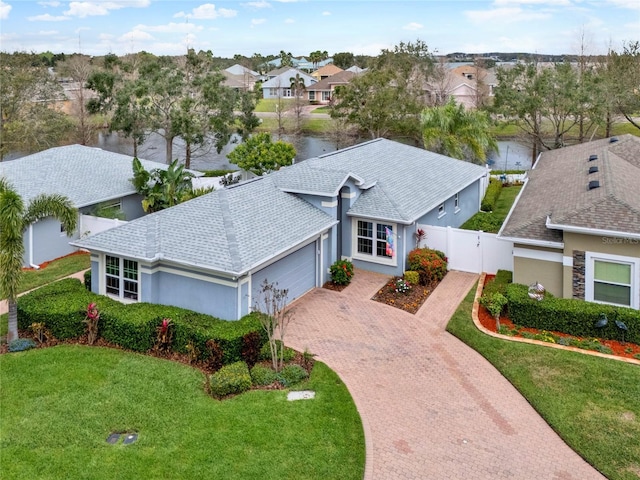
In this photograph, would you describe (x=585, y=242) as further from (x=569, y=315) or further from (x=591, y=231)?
(x=569, y=315)

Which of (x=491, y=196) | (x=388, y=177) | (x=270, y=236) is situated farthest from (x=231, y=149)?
(x=270, y=236)

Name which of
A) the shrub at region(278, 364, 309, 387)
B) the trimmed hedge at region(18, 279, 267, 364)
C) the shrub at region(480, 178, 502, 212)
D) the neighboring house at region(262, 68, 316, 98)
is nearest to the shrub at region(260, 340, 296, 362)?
the trimmed hedge at region(18, 279, 267, 364)

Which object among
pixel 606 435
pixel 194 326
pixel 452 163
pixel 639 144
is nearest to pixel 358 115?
pixel 452 163

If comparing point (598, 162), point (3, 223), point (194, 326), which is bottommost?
point (194, 326)

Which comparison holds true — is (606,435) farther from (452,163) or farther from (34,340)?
(452,163)

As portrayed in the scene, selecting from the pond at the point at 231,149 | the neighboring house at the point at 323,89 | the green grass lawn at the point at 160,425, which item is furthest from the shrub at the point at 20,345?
the neighboring house at the point at 323,89

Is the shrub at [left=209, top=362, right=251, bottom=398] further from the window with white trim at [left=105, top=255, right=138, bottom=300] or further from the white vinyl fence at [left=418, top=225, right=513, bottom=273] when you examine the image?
the white vinyl fence at [left=418, top=225, right=513, bottom=273]
